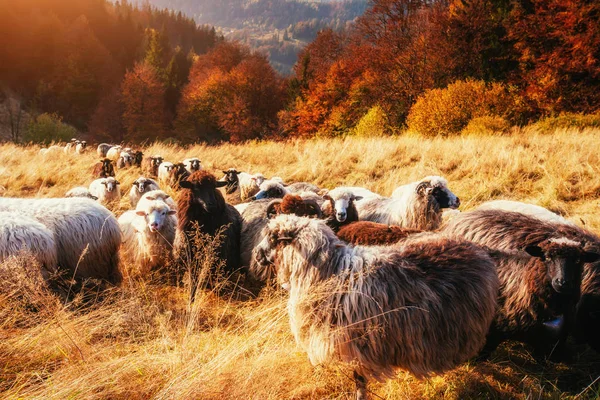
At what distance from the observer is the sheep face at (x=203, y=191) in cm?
541

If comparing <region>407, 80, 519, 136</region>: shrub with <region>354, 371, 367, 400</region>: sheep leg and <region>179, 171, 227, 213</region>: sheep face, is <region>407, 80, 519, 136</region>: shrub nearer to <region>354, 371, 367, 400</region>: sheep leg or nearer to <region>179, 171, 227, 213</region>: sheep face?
<region>179, 171, 227, 213</region>: sheep face

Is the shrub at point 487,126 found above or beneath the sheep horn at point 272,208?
above

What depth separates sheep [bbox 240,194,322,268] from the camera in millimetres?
4652

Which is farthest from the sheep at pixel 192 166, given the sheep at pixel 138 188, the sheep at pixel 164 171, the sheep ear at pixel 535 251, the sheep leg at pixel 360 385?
the sheep ear at pixel 535 251

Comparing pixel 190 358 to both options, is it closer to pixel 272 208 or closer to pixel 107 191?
pixel 272 208

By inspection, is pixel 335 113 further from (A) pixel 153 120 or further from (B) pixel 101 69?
(B) pixel 101 69

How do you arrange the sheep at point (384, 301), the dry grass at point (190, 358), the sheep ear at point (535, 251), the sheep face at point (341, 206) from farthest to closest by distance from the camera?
the sheep face at point (341, 206) → the sheep ear at point (535, 251) → the sheep at point (384, 301) → the dry grass at point (190, 358)

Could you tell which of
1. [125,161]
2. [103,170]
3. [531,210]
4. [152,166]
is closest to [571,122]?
[531,210]

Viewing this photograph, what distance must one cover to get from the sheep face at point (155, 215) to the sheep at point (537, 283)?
458cm

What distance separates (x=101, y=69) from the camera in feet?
171

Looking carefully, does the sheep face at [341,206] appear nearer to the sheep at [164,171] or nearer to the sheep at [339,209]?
the sheep at [339,209]

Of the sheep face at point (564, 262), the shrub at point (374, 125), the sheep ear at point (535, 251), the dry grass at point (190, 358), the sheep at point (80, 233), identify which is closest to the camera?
the dry grass at point (190, 358)

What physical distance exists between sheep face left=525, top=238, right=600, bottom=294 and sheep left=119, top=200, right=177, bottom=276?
16.1ft

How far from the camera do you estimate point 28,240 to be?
13.8ft
